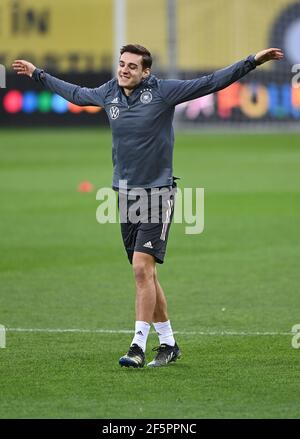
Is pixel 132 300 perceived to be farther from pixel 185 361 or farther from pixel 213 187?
pixel 213 187

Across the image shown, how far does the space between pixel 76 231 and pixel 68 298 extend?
18.4ft

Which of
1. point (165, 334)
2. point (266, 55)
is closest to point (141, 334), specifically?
point (165, 334)

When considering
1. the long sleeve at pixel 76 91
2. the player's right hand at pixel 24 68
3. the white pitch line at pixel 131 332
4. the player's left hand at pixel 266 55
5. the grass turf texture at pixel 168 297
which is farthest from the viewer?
the white pitch line at pixel 131 332

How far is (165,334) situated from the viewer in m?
9.24

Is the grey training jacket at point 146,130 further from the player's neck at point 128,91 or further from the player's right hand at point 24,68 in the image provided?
the player's right hand at point 24,68

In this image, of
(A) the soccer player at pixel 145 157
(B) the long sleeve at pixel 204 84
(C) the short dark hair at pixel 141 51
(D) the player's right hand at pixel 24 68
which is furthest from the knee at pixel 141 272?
(D) the player's right hand at pixel 24 68

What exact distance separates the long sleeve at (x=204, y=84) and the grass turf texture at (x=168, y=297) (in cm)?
199

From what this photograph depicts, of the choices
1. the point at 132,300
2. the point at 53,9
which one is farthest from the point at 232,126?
the point at 132,300

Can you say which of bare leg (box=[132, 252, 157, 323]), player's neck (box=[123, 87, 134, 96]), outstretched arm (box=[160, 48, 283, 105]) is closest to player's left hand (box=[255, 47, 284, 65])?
outstretched arm (box=[160, 48, 283, 105])

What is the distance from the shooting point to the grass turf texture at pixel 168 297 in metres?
7.89

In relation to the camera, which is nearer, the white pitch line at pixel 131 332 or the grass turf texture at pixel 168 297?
the grass turf texture at pixel 168 297

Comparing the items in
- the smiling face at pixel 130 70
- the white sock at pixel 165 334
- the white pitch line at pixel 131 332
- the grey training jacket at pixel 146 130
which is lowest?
the white pitch line at pixel 131 332

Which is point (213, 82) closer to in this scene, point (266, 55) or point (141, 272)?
point (266, 55)

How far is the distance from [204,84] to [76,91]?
1.15m
